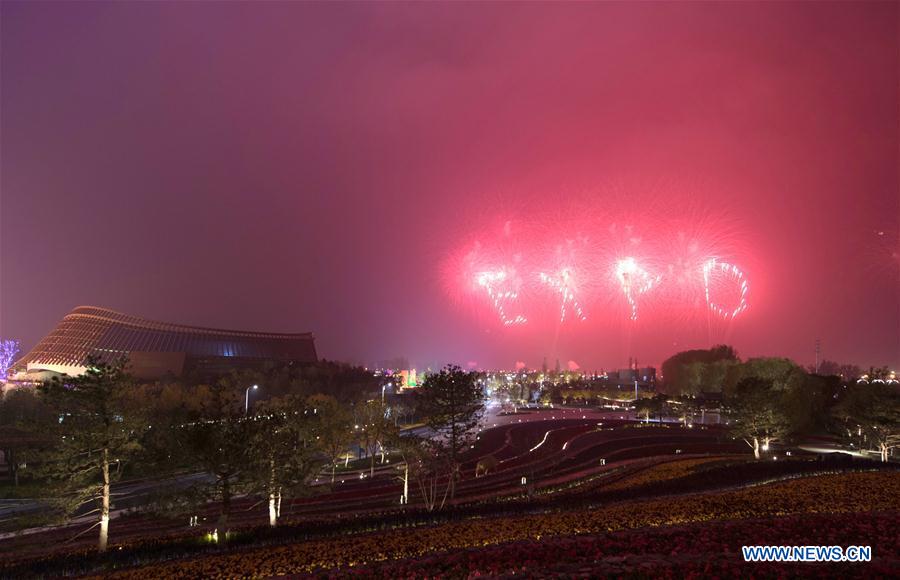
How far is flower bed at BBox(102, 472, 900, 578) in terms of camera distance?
18.0m

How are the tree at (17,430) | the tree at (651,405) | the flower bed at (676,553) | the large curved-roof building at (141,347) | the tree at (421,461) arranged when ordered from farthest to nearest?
the large curved-roof building at (141,347) → the tree at (651,405) → the tree at (17,430) → the tree at (421,461) → the flower bed at (676,553)

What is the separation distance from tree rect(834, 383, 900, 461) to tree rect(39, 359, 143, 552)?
186 ft

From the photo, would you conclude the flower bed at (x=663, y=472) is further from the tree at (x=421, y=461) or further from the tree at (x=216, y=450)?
the tree at (x=216, y=450)

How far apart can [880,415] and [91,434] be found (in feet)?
196

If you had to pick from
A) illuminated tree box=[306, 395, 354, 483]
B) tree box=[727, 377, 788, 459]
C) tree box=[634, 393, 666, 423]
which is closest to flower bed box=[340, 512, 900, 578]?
illuminated tree box=[306, 395, 354, 483]

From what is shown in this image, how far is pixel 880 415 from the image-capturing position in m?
50.0

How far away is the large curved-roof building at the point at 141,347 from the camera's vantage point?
473 ft

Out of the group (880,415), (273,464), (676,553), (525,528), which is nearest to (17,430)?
(273,464)

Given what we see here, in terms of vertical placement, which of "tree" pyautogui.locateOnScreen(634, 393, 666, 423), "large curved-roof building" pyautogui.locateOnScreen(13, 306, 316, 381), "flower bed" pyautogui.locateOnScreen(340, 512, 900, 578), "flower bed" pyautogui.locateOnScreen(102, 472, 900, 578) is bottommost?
"tree" pyautogui.locateOnScreen(634, 393, 666, 423)

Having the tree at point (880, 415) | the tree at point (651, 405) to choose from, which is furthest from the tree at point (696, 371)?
the tree at point (880, 415)

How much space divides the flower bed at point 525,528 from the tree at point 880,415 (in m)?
28.5

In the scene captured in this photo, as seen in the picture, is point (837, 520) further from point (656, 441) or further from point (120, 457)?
point (656, 441)

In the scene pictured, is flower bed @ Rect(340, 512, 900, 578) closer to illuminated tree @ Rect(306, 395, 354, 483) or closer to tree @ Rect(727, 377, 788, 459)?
illuminated tree @ Rect(306, 395, 354, 483)

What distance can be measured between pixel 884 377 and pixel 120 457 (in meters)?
97.4
